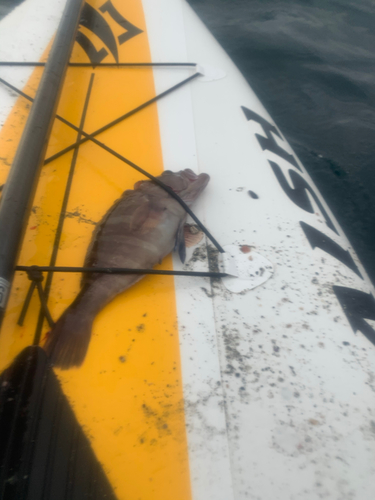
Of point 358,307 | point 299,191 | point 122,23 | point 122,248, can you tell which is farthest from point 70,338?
point 122,23

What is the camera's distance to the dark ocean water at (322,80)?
3.53 meters

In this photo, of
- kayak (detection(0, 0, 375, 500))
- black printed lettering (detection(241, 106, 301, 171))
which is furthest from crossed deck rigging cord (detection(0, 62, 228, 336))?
black printed lettering (detection(241, 106, 301, 171))

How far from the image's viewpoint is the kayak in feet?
4.07

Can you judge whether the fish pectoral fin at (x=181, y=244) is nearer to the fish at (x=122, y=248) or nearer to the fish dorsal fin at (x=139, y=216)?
the fish at (x=122, y=248)

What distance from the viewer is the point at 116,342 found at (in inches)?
61.2

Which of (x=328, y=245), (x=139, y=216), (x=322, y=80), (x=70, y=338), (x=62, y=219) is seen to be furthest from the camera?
(x=322, y=80)

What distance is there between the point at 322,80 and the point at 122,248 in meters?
4.71

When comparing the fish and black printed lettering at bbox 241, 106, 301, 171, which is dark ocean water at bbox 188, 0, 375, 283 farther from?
the fish

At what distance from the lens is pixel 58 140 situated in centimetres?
262

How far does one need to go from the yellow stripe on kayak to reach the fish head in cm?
20

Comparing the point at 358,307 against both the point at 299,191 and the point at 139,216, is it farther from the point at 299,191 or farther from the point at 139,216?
the point at 139,216

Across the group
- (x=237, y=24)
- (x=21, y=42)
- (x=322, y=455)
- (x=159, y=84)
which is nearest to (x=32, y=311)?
(x=322, y=455)

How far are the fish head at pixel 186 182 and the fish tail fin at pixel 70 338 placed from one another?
1.03m

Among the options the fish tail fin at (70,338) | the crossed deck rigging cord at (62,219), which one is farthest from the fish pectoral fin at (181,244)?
the fish tail fin at (70,338)
